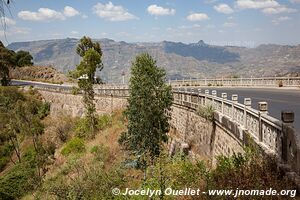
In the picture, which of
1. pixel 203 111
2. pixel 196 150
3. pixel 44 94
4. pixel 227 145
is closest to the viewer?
pixel 227 145

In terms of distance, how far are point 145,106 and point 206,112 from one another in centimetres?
391

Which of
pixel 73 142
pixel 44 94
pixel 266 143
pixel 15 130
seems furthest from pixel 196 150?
pixel 44 94

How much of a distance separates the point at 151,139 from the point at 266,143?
1068cm

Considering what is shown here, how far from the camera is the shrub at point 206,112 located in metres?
16.2

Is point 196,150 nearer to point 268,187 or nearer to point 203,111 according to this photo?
point 203,111

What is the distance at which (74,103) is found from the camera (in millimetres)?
56219

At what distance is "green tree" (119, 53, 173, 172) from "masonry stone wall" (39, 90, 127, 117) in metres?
20.3

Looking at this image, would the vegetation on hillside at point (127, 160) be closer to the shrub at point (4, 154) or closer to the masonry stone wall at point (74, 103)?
the shrub at point (4, 154)

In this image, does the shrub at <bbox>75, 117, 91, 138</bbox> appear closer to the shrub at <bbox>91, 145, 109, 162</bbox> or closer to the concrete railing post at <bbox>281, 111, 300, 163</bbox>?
the shrub at <bbox>91, 145, 109, 162</bbox>

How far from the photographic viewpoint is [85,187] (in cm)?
1426

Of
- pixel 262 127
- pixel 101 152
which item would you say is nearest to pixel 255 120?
pixel 262 127

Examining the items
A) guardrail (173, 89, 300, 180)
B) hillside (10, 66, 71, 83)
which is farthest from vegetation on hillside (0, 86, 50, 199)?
hillside (10, 66, 71, 83)

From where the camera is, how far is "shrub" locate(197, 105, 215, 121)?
1622cm

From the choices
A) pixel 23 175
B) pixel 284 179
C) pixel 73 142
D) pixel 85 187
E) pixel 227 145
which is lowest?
pixel 23 175
